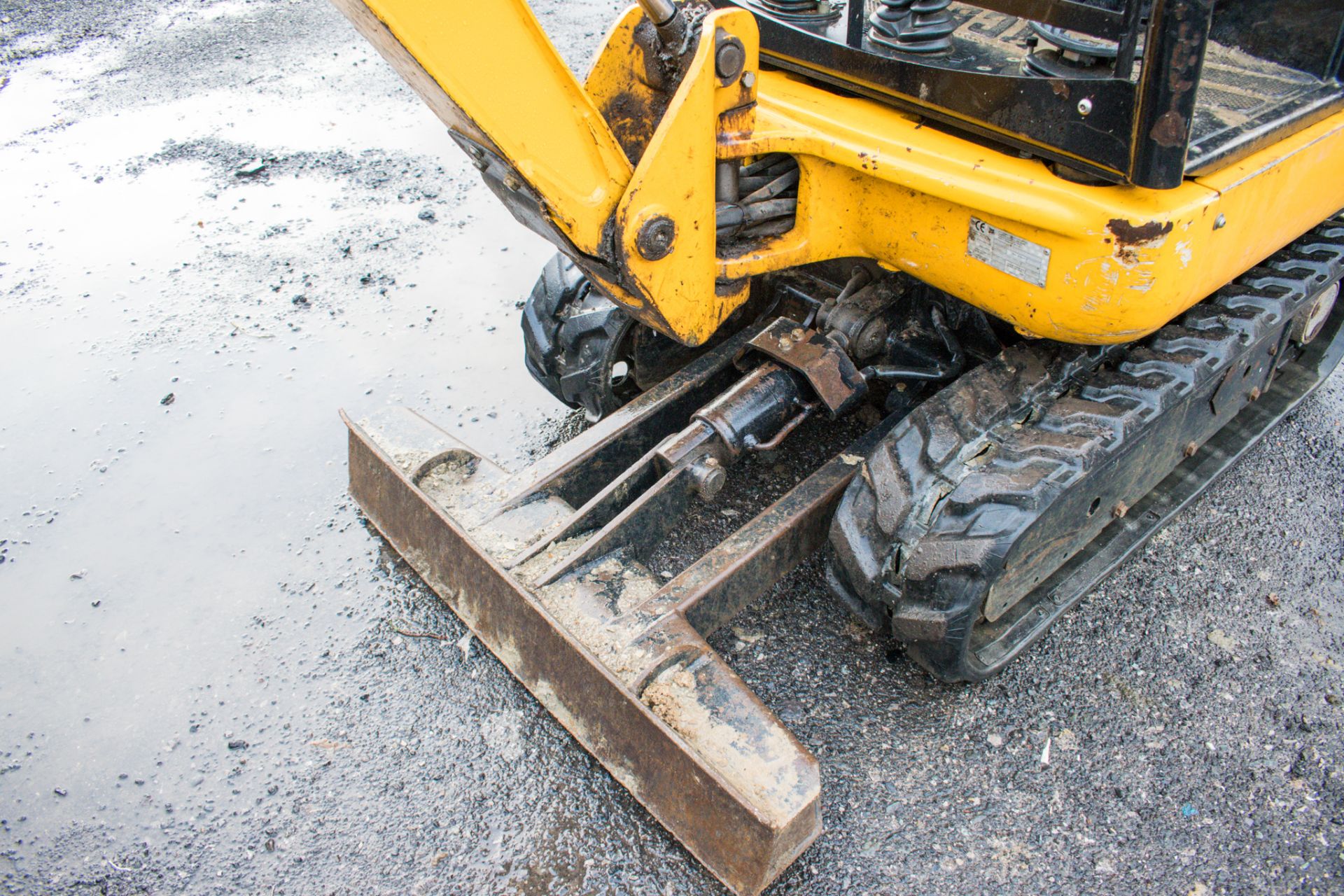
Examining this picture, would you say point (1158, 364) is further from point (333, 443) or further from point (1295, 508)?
point (333, 443)

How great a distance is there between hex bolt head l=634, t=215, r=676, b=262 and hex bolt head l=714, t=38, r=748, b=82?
1.19 ft

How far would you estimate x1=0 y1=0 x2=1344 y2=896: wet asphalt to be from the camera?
7.91ft

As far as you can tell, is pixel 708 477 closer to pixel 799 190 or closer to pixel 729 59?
pixel 799 190

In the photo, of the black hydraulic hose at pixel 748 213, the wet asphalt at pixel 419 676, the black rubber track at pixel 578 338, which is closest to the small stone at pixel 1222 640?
the wet asphalt at pixel 419 676

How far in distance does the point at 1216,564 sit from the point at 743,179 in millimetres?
1919

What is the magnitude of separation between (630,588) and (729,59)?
4.35 feet

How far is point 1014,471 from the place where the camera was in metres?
2.39

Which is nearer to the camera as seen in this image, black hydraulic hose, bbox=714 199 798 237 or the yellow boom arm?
the yellow boom arm

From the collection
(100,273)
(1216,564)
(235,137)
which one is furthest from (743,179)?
(235,137)

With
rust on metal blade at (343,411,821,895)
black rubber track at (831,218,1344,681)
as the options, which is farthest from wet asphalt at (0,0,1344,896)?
black rubber track at (831,218,1344,681)

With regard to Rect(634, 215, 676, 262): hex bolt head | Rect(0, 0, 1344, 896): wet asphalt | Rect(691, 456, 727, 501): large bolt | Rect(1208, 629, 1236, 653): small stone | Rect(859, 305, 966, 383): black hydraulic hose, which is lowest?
Rect(1208, 629, 1236, 653): small stone

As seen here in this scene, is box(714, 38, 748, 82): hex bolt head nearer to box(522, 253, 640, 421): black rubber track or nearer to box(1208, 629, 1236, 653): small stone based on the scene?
box(522, 253, 640, 421): black rubber track

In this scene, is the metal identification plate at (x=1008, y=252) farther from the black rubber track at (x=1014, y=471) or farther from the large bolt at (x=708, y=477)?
the large bolt at (x=708, y=477)

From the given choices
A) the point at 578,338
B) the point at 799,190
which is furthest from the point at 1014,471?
the point at 578,338
